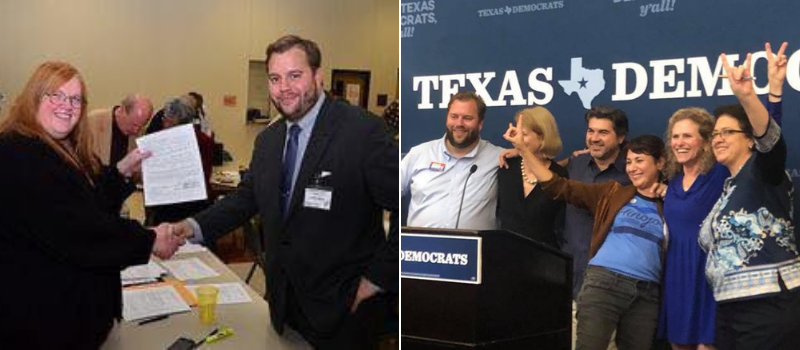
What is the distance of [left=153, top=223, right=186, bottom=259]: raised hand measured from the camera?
2.21 m

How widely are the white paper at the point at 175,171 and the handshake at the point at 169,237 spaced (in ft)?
0.32

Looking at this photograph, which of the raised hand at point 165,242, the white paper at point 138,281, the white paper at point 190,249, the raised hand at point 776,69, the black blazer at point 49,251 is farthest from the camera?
the white paper at point 190,249

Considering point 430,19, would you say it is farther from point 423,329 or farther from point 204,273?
point 204,273

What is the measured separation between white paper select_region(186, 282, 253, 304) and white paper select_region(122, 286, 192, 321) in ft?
0.31

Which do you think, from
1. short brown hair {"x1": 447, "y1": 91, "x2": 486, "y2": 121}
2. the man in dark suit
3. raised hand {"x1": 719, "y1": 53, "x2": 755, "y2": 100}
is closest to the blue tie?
the man in dark suit

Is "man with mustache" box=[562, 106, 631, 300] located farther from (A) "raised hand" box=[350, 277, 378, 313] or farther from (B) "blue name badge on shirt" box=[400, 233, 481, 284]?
(A) "raised hand" box=[350, 277, 378, 313]

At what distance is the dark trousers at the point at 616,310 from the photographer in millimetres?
1275

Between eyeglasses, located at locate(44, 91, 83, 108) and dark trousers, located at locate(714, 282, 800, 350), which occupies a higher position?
eyeglasses, located at locate(44, 91, 83, 108)

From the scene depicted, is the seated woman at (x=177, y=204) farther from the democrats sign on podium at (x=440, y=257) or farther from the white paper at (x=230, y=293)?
the democrats sign on podium at (x=440, y=257)

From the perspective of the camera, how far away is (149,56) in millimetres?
7402

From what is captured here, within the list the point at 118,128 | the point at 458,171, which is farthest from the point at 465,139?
the point at 118,128

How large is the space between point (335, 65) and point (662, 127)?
745 centimetres

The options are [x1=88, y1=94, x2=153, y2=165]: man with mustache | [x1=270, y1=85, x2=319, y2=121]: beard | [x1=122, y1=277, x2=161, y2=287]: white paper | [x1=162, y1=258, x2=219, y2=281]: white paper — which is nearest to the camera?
[x1=270, y1=85, x2=319, y2=121]: beard

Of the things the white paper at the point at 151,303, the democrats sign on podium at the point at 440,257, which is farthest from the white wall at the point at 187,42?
the democrats sign on podium at the point at 440,257
